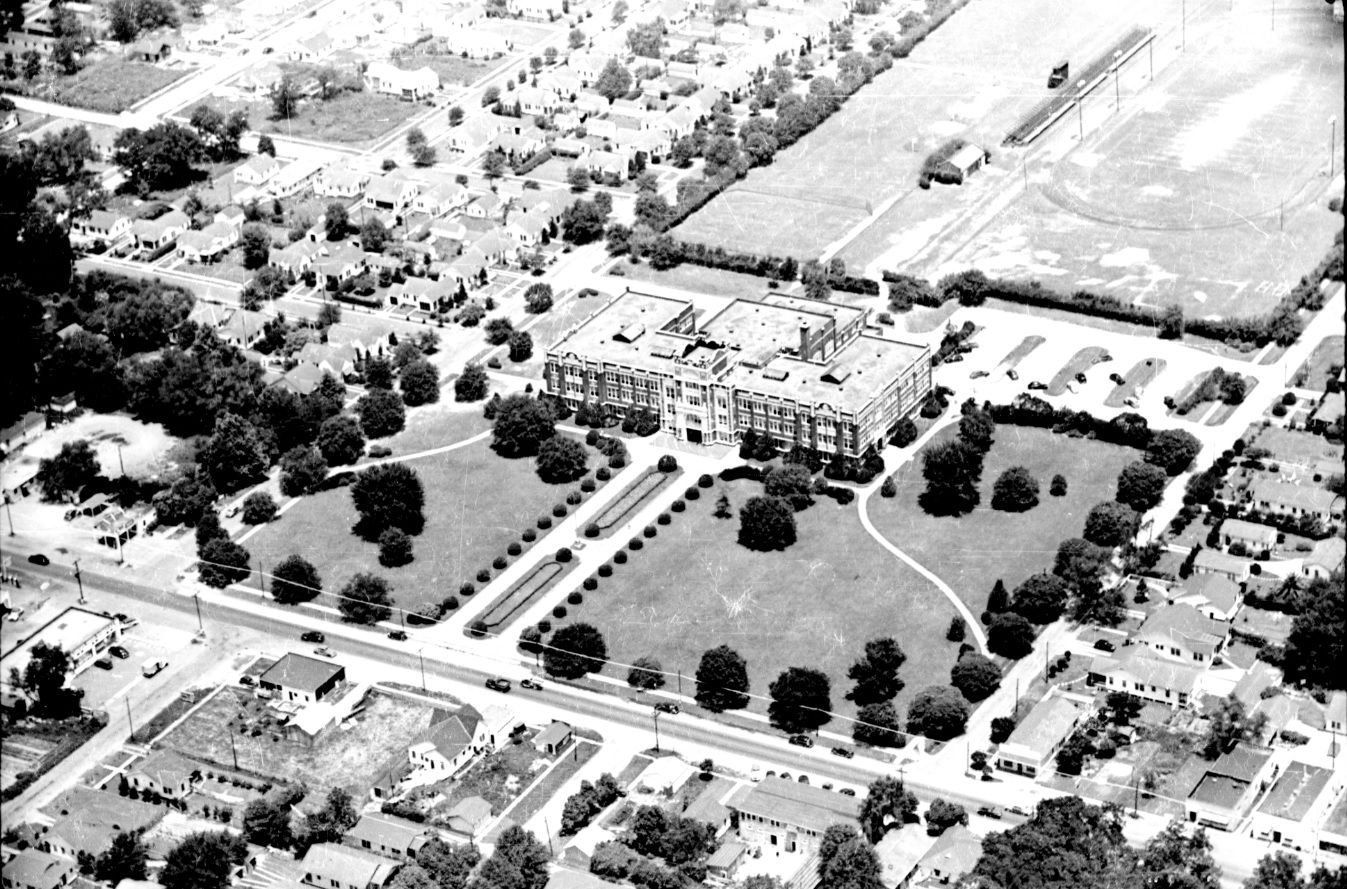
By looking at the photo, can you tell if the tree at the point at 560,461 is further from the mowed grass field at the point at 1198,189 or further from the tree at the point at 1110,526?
the mowed grass field at the point at 1198,189

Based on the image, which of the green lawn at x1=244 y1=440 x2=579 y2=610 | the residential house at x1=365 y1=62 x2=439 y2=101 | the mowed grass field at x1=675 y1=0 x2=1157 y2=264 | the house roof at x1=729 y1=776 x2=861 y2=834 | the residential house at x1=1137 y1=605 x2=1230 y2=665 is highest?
the house roof at x1=729 y1=776 x2=861 y2=834

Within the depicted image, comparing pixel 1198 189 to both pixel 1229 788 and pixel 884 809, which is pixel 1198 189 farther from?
pixel 884 809

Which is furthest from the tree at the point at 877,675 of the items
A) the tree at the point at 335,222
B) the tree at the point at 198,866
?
the tree at the point at 335,222

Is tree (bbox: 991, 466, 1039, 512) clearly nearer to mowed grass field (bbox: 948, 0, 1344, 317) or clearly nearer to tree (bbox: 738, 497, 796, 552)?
tree (bbox: 738, 497, 796, 552)

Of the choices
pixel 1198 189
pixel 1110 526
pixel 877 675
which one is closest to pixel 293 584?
pixel 877 675

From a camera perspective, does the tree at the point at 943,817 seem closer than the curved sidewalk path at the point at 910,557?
Yes

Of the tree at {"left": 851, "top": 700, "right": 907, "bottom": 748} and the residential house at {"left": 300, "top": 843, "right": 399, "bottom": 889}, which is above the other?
the residential house at {"left": 300, "top": 843, "right": 399, "bottom": 889}

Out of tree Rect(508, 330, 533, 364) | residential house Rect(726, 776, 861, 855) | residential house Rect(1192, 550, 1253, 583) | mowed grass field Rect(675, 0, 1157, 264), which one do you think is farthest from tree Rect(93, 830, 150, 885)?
mowed grass field Rect(675, 0, 1157, 264)
